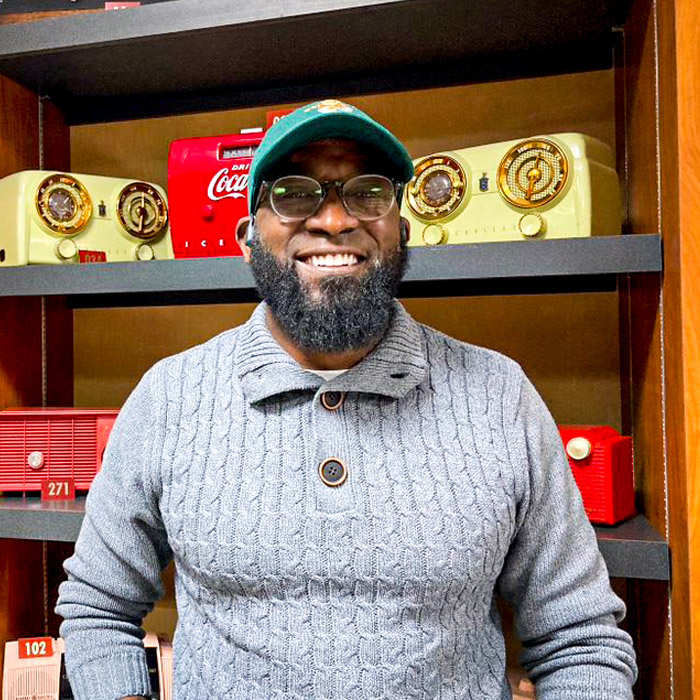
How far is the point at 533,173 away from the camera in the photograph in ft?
4.39

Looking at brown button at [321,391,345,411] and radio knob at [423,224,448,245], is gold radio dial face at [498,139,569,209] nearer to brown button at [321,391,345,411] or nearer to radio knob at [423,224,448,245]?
radio knob at [423,224,448,245]

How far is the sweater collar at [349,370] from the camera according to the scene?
3.44ft

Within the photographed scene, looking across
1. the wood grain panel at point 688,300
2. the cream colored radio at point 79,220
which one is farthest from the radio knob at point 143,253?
the wood grain panel at point 688,300

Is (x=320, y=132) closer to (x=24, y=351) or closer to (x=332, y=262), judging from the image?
(x=332, y=262)

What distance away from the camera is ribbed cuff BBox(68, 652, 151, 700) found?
110 centimetres

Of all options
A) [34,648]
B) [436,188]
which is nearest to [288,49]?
[436,188]

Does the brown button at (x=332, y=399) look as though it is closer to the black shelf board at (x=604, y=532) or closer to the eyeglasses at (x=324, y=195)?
the eyeglasses at (x=324, y=195)

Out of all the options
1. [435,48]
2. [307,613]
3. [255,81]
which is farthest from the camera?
[255,81]

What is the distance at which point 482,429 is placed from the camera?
1.04 metres

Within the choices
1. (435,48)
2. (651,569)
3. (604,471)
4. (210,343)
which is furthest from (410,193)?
(651,569)

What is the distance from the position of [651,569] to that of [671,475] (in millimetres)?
158

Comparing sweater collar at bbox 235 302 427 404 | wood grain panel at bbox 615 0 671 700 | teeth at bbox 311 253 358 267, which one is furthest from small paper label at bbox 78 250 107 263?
wood grain panel at bbox 615 0 671 700

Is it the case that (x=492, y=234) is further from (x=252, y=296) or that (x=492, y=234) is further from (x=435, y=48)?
(x=252, y=296)

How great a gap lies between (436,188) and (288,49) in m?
0.45
